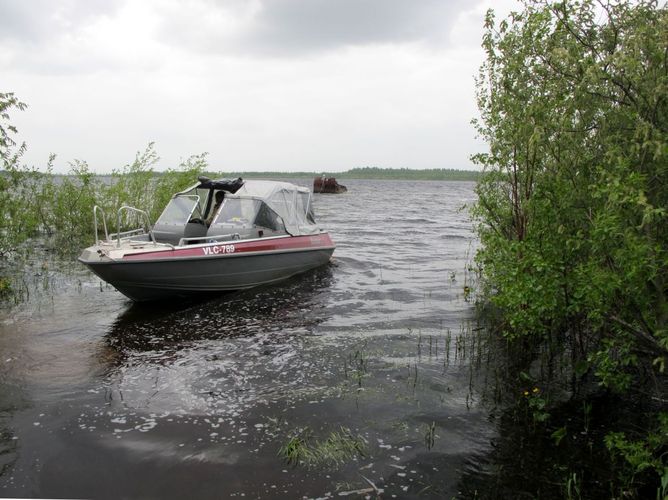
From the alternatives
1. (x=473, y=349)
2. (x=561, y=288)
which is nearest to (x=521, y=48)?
(x=561, y=288)

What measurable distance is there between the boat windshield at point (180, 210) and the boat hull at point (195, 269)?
2.06 metres

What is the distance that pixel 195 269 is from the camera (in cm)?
1052

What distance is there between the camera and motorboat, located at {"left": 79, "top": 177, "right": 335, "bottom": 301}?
986 cm

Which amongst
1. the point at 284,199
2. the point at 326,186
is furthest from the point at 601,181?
the point at 326,186

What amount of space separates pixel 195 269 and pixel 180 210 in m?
2.83

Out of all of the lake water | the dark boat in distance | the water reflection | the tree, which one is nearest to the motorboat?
the water reflection

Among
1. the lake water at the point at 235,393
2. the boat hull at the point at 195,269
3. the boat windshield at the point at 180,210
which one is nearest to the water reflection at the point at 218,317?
the lake water at the point at 235,393

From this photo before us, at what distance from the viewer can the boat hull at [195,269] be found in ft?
31.8

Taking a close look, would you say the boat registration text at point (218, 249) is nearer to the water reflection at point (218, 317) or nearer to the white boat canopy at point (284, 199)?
the water reflection at point (218, 317)

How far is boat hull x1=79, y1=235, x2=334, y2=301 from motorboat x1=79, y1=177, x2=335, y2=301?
0.02 m

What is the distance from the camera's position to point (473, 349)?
8141 mm

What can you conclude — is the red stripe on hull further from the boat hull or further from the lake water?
the lake water

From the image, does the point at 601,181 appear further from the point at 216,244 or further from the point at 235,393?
the point at 216,244

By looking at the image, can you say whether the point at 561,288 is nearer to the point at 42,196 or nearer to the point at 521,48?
the point at 521,48
